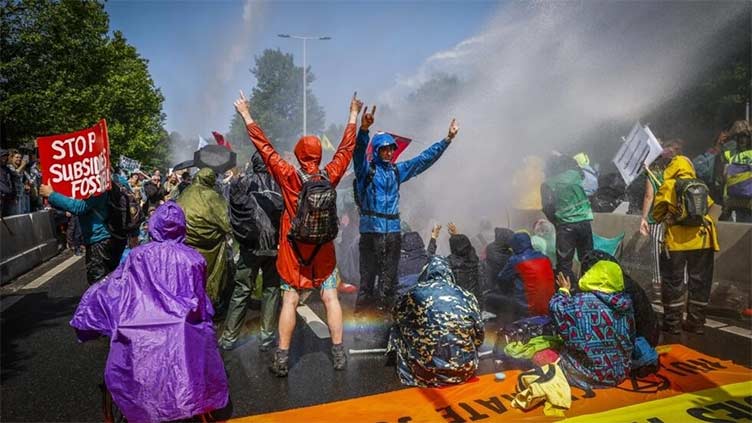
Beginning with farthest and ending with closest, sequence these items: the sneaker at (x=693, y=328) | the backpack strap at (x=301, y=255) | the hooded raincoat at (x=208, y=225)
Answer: the sneaker at (x=693, y=328)
the hooded raincoat at (x=208, y=225)
the backpack strap at (x=301, y=255)

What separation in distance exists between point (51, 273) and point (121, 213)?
15.6 feet

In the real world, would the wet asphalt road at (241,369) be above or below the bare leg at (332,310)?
below

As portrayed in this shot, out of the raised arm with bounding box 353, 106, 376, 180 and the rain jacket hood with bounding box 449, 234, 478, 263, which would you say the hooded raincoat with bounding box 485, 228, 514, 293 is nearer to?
the rain jacket hood with bounding box 449, 234, 478, 263

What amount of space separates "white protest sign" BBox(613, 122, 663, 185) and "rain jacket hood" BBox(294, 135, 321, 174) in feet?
13.7

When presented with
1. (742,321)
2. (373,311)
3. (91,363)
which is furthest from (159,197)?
(742,321)

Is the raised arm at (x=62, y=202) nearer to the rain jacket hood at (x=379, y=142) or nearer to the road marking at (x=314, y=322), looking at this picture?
the road marking at (x=314, y=322)

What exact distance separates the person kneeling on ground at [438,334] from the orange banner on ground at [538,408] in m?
0.11

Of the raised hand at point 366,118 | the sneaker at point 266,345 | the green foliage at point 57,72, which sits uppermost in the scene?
the green foliage at point 57,72

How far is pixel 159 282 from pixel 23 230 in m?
7.69

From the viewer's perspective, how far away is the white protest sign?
248 inches

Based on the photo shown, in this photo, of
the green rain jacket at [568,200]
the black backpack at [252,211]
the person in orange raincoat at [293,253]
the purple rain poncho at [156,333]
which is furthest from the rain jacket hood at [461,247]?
the purple rain poncho at [156,333]

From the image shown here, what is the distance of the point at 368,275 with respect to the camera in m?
4.72

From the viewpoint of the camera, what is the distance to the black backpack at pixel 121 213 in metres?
4.78

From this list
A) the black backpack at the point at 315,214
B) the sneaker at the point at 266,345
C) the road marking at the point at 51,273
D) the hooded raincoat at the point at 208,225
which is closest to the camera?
the black backpack at the point at 315,214
